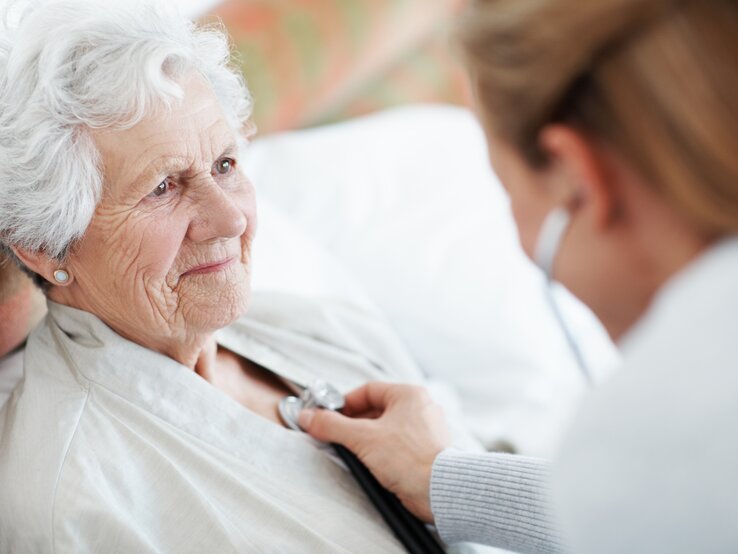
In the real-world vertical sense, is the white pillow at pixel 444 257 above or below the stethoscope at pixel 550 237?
below

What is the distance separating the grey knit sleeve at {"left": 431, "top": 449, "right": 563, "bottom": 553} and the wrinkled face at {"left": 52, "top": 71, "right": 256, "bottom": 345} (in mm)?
389

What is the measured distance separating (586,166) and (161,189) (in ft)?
2.18

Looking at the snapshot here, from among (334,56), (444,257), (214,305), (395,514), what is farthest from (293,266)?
(334,56)

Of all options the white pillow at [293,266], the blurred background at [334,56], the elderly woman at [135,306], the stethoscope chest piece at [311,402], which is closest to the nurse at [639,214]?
the elderly woman at [135,306]

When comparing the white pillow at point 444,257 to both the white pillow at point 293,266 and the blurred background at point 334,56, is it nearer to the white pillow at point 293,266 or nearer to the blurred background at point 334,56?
the white pillow at point 293,266

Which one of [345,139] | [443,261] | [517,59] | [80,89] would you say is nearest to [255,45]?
[345,139]

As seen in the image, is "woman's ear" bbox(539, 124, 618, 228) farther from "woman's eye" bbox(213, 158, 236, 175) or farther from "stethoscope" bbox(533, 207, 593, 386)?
"woman's eye" bbox(213, 158, 236, 175)

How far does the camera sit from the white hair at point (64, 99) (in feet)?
3.59

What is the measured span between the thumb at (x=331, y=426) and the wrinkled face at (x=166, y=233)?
0.71 feet

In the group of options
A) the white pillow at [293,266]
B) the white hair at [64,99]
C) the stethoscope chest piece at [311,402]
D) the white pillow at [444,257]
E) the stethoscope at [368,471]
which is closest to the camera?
the stethoscope at [368,471]

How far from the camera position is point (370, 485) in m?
1.27

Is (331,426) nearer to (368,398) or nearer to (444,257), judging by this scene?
(368,398)

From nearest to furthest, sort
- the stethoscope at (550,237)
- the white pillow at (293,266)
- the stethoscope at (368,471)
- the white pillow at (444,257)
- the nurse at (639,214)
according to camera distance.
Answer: the nurse at (639,214) < the stethoscope at (550,237) < the stethoscope at (368,471) < the white pillow at (293,266) < the white pillow at (444,257)

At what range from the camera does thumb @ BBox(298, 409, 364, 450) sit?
130 cm
